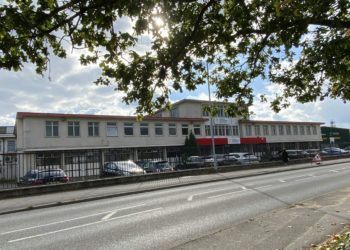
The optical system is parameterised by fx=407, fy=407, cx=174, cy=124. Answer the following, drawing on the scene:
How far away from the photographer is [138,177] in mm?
24859

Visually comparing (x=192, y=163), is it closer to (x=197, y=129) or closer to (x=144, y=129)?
(x=144, y=129)

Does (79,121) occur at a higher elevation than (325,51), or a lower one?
higher

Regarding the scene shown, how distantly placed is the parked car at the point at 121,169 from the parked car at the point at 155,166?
422mm

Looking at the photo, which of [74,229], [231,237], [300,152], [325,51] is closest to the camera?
[231,237]

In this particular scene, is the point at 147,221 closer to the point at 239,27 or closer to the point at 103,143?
the point at 239,27

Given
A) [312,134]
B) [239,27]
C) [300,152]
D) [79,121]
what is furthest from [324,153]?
[239,27]

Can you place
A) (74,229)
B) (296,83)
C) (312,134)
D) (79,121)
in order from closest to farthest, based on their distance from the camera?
1. (74,229)
2. (296,83)
3. (79,121)
4. (312,134)

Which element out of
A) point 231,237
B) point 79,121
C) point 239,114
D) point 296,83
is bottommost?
point 231,237

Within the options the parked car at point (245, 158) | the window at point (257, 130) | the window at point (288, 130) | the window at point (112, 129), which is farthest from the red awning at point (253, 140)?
the window at point (112, 129)

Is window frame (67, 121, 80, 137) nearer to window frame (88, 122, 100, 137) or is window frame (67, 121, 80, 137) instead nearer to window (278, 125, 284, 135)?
window frame (88, 122, 100, 137)

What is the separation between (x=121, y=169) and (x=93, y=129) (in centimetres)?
2497

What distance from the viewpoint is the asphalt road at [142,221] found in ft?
27.6

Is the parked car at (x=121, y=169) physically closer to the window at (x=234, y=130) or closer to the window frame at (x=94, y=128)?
the window frame at (x=94, y=128)

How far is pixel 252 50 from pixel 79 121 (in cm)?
3938
